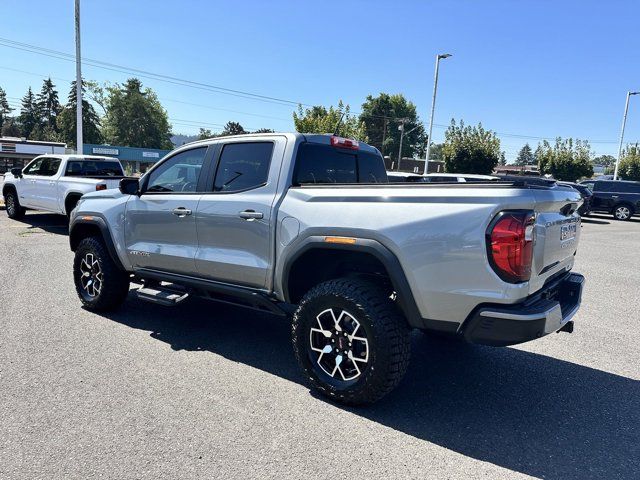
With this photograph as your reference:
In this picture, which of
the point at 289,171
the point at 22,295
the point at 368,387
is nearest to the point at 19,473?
the point at 368,387

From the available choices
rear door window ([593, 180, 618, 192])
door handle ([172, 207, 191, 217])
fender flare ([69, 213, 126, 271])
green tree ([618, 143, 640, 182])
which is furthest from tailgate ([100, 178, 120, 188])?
green tree ([618, 143, 640, 182])

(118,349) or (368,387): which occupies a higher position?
(368,387)

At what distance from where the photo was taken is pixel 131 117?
8694 centimetres

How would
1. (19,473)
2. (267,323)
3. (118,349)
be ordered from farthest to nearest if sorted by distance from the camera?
(267,323) < (118,349) < (19,473)

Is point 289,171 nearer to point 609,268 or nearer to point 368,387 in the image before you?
point 368,387

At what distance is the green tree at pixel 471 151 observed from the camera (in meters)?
36.3

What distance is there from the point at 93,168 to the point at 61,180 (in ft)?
2.65

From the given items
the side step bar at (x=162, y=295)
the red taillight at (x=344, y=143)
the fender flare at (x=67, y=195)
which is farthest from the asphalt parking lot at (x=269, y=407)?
the fender flare at (x=67, y=195)

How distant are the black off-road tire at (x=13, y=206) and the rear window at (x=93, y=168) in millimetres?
2861

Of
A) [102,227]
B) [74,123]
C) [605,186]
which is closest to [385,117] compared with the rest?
[74,123]

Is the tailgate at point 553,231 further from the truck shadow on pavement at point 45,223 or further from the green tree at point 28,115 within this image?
the green tree at point 28,115

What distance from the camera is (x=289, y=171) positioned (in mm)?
3773

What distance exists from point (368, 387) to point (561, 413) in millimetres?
1479

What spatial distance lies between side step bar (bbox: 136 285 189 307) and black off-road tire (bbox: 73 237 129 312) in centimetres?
53
